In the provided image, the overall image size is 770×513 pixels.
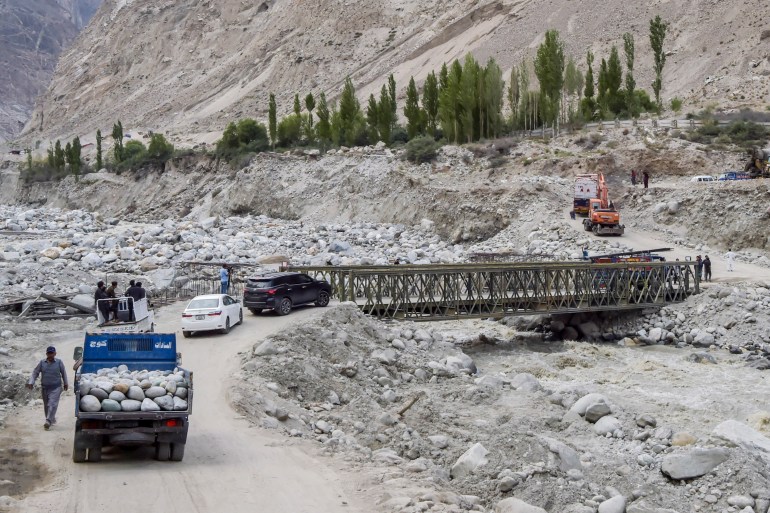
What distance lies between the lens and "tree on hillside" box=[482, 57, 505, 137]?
73250mm

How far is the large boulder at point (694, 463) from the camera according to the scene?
15.4 meters

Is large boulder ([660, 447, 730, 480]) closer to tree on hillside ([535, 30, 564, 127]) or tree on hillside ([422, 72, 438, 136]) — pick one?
tree on hillside ([535, 30, 564, 127])

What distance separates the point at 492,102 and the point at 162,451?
206ft

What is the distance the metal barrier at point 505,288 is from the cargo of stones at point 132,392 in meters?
16.7

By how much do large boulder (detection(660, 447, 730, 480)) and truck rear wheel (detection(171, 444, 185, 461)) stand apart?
8.17 metres

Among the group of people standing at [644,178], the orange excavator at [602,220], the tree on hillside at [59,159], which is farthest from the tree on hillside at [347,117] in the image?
the tree on hillside at [59,159]

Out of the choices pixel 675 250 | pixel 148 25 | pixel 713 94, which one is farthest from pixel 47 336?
pixel 148 25

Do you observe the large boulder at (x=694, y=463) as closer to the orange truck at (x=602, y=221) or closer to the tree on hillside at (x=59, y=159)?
the orange truck at (x=602, y=221)

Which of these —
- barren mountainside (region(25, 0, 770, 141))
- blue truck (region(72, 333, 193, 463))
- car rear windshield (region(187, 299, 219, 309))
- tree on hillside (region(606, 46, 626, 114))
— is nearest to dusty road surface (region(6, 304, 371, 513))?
blue truck (region(72, 333, 193, 463))

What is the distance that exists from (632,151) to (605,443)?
46.3 m

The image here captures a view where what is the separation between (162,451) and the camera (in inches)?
539

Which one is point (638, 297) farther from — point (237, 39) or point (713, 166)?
point (237, 39)

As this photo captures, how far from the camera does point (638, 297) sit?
37.1 metres

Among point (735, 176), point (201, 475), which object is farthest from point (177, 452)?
point (735, 176)
